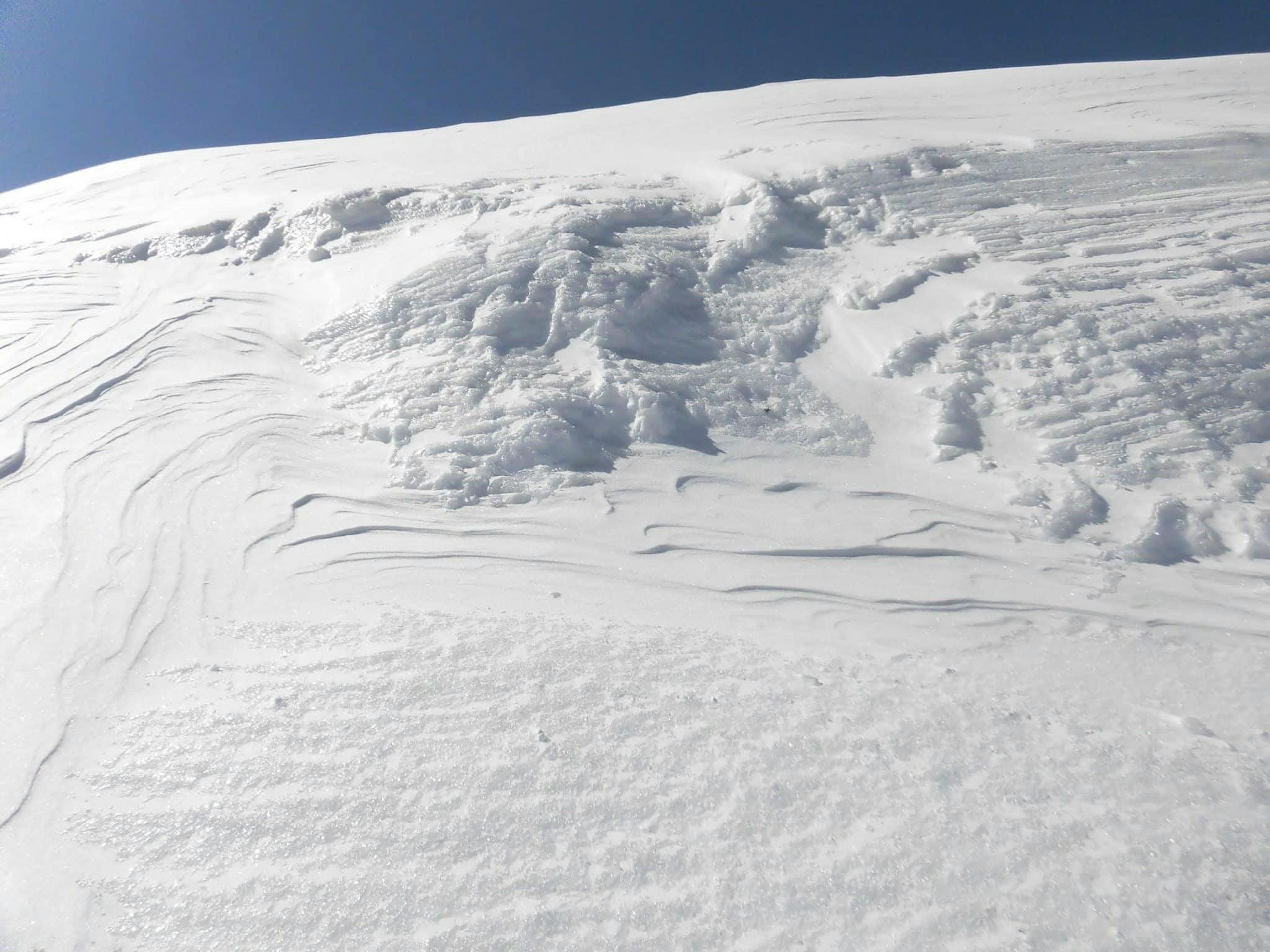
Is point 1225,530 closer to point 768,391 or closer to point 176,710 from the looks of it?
point 768,391

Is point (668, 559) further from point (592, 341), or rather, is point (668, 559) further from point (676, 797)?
point (592, 341)

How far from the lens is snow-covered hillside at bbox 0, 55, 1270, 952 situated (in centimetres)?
224

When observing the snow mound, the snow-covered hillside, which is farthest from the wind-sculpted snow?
the snow mound

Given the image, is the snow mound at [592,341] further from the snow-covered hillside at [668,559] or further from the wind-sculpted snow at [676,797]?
the wind-sculpted snow at [676,797]

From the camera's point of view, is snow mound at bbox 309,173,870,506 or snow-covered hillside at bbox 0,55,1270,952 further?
snow mound at bbox 309,173,870,506

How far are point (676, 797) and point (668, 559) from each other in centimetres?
115

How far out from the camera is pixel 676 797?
8.00 feet

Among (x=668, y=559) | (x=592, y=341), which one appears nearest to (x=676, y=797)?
(x=668, y=559)

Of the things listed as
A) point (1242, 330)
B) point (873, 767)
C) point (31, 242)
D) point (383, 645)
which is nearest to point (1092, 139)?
point (1242, 330)

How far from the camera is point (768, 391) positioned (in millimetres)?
4277

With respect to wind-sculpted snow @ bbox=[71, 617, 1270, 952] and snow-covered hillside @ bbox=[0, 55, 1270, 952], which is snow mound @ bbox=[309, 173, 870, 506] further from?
wind-sculpted snow @ bbox=[71, 617, 1270, 952]

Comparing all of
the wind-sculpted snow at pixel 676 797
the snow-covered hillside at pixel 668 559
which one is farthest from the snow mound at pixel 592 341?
the wind-sculpted snow at pixel 676 797

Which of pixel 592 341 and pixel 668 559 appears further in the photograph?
pixel 592 341

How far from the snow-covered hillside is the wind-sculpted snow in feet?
0.04
